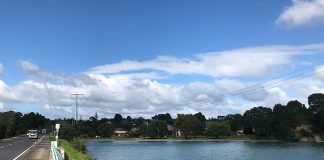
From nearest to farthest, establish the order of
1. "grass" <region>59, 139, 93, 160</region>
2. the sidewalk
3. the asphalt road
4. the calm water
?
the sidewalk
the asphalt road
"grass" <region>59, 139, 93, 160</region>
the calm water

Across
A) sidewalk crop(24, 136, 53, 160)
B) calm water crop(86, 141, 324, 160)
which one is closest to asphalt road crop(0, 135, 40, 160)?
sidewalk crop(24, 136, 53, 160)

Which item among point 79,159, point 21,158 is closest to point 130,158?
point 79,159

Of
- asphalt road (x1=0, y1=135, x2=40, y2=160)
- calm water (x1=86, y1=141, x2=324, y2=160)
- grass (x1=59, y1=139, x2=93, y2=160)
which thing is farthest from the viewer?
calm water (x1=86, y1=141, x2=324, y2=160)

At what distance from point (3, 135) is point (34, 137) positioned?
20.2 feet

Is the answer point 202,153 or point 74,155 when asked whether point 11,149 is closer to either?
point 74,155

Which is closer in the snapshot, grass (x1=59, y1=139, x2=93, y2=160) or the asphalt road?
the asphalt road

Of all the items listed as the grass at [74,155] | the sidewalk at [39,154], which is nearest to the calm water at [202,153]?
the grass at [74,155]

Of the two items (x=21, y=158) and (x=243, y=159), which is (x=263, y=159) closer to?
(x=243, y=159)

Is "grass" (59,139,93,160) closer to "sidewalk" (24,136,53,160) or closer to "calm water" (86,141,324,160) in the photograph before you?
"sidewalk" (24,136,53,160)

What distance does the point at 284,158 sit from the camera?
90688mm

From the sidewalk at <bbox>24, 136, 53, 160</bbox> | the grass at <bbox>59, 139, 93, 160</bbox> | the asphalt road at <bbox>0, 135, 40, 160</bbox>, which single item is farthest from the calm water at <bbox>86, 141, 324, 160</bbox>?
the sidewalk at <bbox>24, 136, 53, 160</bbox>

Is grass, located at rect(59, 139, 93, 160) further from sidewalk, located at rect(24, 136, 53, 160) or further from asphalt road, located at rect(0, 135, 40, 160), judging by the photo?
asphalt road, located at rect(0, 135, 40, 160)

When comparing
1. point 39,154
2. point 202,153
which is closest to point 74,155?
point 39,154

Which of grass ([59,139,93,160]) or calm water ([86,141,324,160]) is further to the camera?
calm water ([86,141,324,160])
